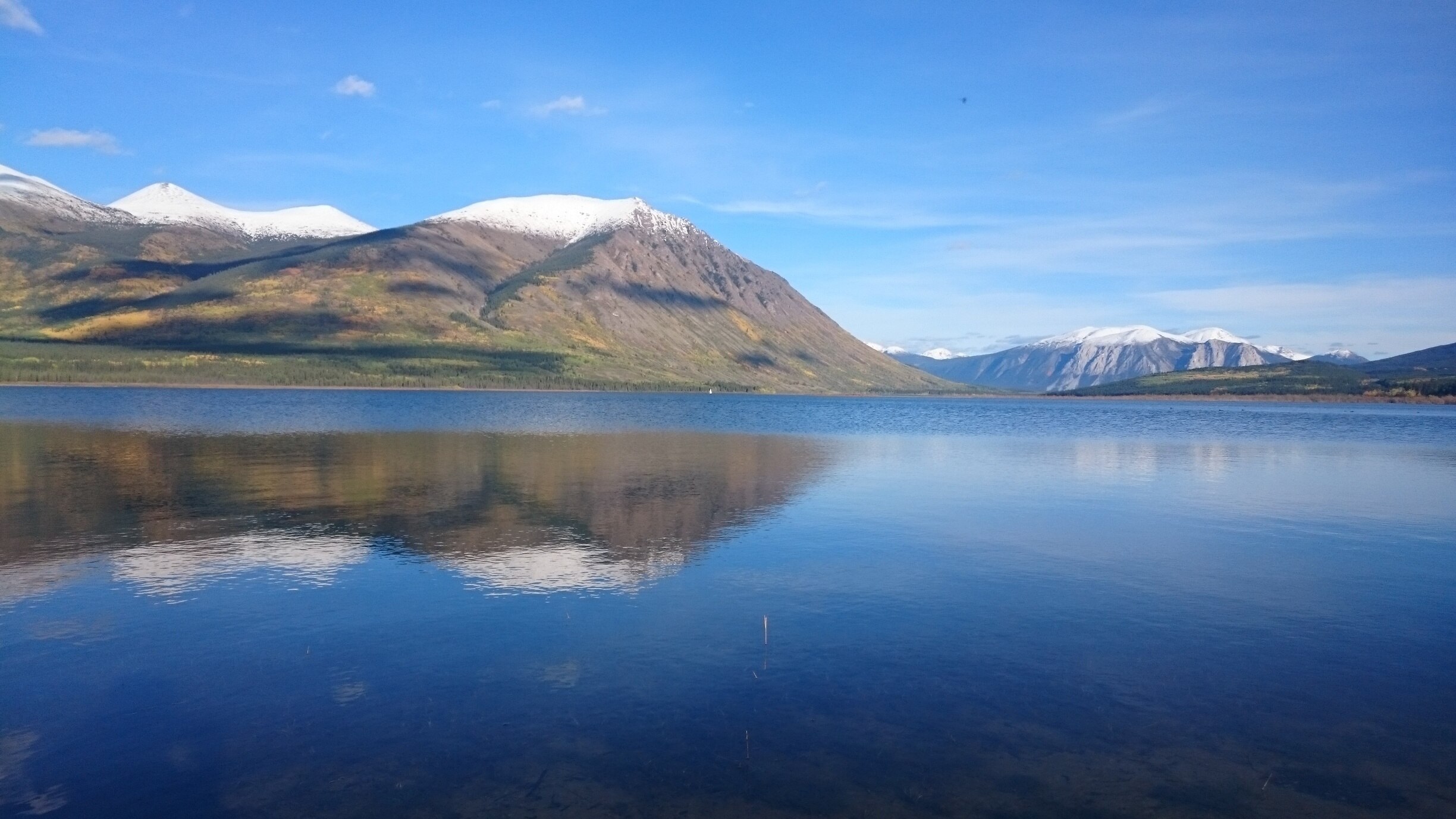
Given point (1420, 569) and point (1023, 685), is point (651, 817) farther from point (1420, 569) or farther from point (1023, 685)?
point (1420, 569)

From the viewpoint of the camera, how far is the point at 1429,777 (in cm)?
1356

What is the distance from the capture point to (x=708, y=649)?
18812 mm

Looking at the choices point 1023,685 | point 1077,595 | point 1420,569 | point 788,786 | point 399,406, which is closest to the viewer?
point 788,786

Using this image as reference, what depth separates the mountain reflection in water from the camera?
84.1ft

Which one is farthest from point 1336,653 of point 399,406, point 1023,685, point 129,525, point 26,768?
point 399,406

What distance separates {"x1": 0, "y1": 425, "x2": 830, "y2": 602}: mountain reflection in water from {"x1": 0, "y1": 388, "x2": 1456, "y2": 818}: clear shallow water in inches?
10.1

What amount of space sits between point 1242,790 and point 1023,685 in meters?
4.46

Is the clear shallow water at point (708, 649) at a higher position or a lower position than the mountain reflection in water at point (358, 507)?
lower

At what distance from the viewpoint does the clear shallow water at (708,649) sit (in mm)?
12953

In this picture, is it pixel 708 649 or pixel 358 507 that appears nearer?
pixel 708 649

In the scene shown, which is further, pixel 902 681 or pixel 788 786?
pixel 902 681

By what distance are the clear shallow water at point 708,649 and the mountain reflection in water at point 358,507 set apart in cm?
26

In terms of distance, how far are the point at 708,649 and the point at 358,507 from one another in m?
22.6

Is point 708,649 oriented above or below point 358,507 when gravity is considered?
below
